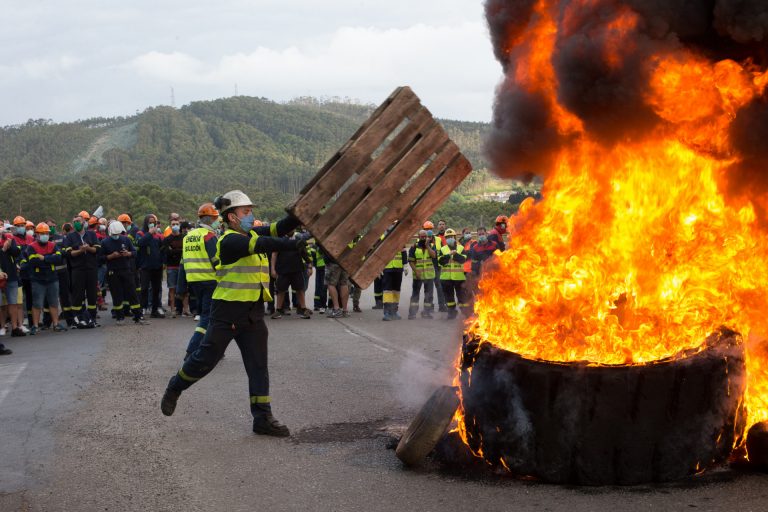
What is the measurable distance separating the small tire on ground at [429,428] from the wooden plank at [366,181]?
145cm

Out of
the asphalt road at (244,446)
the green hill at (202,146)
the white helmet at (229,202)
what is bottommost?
the asphalt road at (244,446)

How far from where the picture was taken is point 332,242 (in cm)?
582

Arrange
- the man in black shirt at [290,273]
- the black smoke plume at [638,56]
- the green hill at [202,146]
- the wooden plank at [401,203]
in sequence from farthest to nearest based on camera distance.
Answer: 1. the green hill at [202,146]
2. the man in black shirt at [290,273]
3. the wooden plank at [401,203]
4. the black smoke plume at [638,56]

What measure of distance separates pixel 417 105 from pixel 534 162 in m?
1.05

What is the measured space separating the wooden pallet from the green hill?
48055 mm

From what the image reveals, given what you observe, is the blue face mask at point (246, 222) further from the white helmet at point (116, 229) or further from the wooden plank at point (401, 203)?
the white helmet at point (116, 229)

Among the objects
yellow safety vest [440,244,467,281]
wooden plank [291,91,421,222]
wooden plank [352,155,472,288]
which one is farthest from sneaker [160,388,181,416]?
yellow safety vest [440,244,467,281]

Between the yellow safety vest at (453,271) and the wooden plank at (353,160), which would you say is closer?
the wooden plank at (353,160)

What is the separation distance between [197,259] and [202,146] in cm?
9509

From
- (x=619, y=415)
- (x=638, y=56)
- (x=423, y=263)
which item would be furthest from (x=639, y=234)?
(x=423, y=263)

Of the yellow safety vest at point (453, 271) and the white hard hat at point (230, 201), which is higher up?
the white hard hat at point (230, 201)

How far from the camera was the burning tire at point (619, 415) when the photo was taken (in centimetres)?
477

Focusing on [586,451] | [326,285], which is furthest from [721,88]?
[326,285]

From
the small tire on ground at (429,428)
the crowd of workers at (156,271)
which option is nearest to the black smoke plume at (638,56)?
the small tire on ground at (429,428)
